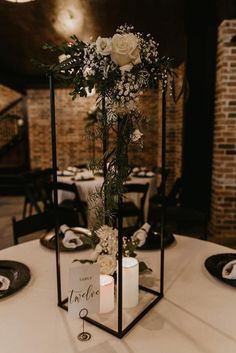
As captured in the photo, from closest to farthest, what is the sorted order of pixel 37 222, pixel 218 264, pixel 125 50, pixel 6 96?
1. pixel 125 50
2. pixel 218 264
3. pixel 37 222
4. pixel 6 96

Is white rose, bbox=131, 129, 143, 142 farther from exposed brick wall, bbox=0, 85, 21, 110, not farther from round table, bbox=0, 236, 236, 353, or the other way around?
exposed brick wall, bbox=0, 85, 21, 110

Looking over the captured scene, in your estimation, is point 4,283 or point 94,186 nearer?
point 4,283

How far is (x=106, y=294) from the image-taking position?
99cm

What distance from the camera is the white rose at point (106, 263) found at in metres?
0.98

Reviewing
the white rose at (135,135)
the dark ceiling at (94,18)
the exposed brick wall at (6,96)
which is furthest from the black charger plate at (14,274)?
the exposed brick wall at (6,96)

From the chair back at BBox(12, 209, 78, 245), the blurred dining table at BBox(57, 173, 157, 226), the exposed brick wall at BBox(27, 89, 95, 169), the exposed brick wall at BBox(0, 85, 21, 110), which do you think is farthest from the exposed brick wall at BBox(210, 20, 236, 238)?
the exposed brick wall at BBox(0, 85, 21, 110)

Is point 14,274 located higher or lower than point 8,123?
lower

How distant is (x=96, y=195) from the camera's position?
0.98 meters

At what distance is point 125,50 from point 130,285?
0.73m

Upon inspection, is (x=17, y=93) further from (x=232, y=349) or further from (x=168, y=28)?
(x=232, y=349)

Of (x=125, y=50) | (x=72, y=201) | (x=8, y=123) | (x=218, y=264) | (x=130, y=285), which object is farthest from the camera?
(x=8, y=123)

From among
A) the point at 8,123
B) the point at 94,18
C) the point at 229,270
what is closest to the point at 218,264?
the point at 229,270

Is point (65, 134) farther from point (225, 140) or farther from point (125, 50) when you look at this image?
point (125, 50)

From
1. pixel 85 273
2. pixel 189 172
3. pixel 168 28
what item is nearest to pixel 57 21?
pixel 168 28
